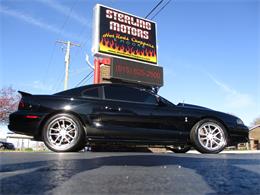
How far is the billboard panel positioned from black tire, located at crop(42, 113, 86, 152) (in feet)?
46.7

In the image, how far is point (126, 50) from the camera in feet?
74.6

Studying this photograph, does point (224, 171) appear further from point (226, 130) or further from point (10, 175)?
point (226, 130)

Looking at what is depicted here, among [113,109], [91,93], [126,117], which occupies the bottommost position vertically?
[126,117]

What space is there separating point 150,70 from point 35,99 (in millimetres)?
16321

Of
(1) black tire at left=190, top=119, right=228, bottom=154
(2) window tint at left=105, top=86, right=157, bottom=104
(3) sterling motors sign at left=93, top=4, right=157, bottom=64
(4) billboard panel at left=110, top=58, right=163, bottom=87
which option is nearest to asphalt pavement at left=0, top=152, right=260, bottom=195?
(1) black tire at left=190, top=119, right=228, bottom=154

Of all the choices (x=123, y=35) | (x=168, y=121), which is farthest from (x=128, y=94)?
(x=123, y=35)

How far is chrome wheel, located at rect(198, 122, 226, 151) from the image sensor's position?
6.76 metres

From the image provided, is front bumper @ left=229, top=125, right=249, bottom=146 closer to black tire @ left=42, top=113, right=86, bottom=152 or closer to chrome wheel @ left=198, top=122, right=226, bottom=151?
chrome wheel @ left=198, top=122, right=226, bottom=151

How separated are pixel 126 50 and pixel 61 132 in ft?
55.4

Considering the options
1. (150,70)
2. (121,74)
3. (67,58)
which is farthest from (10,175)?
(67,58)

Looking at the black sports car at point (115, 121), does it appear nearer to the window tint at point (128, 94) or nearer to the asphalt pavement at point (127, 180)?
the window tint at point (128, 94)

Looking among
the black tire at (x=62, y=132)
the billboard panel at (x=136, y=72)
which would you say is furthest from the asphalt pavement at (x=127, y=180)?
the billboard panel at (x=136, y=72)

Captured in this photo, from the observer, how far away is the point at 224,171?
298 centimetres

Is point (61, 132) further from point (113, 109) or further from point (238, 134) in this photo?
point (238, 134)
